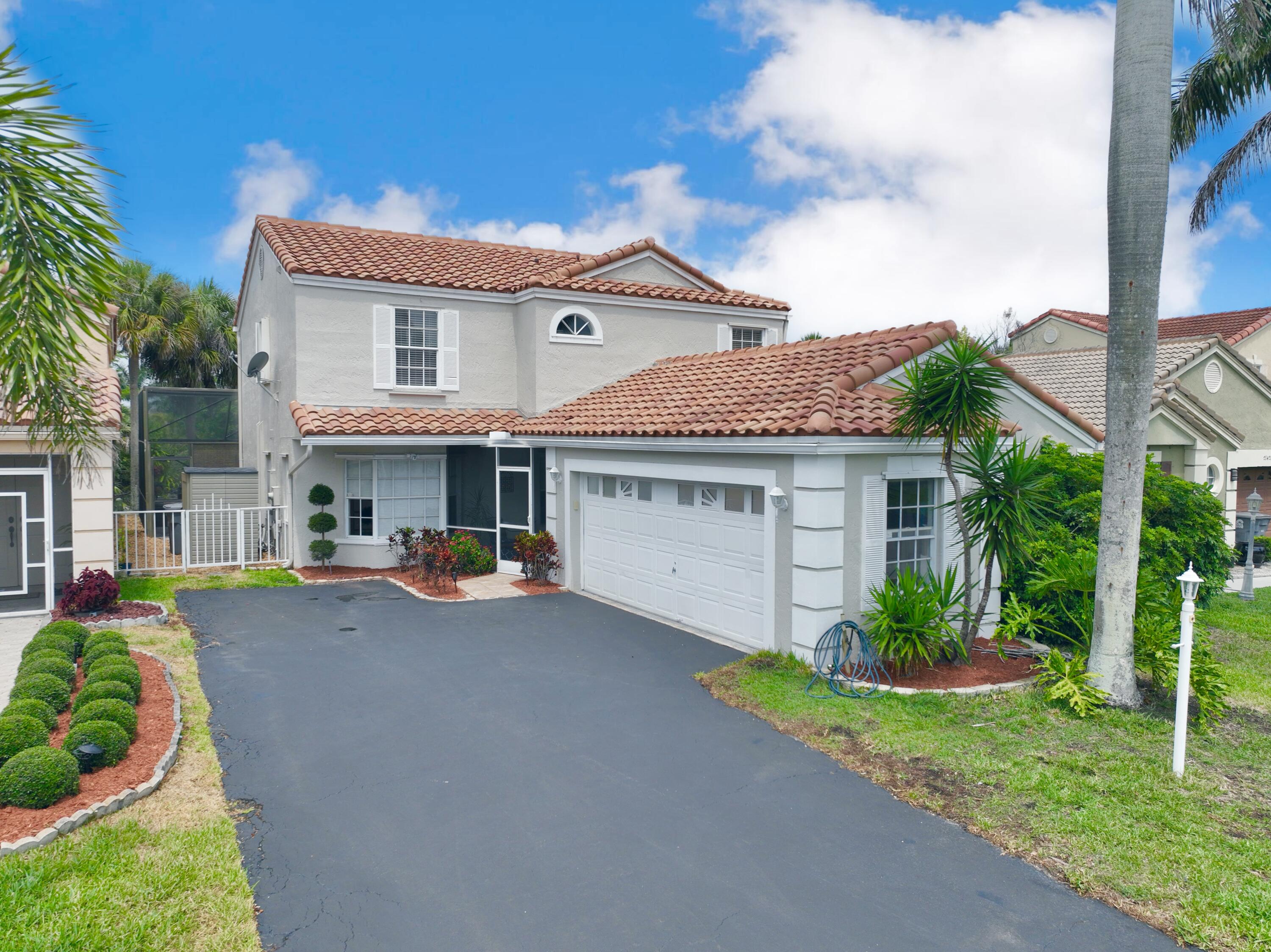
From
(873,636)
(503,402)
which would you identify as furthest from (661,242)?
(873,636)

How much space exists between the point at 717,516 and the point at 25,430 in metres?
10.9

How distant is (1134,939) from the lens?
5074 mm

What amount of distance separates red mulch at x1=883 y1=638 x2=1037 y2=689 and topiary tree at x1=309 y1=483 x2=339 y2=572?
494 inches

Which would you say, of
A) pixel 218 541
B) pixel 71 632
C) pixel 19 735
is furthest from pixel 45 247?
pixel 218 541

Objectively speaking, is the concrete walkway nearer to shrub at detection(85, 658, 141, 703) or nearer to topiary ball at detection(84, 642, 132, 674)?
topiary ball at detection(84, 642, 132, 674)

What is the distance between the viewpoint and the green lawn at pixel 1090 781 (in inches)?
218

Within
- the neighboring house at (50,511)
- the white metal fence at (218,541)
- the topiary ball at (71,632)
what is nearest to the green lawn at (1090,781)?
the topiary ball at (71,632)

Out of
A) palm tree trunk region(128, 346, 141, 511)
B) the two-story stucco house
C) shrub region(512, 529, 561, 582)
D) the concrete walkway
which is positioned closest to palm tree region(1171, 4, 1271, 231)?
the two-story stucco house

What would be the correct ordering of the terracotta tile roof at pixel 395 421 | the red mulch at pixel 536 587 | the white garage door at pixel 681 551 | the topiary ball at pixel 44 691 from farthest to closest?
the terracotta tile roof at pixel 395 421 < the red mulch at pixel 536 587 < the white garage door at pixel 681 551 < the topiary ball at pixel 44 691

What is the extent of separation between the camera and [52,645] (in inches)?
387

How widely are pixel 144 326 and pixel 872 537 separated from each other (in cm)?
2924

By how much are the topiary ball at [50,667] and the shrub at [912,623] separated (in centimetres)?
914

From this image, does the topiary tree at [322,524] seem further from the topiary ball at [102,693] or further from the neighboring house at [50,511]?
the topiary ball at [102,693]

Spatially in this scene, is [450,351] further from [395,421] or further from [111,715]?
[111,715]
